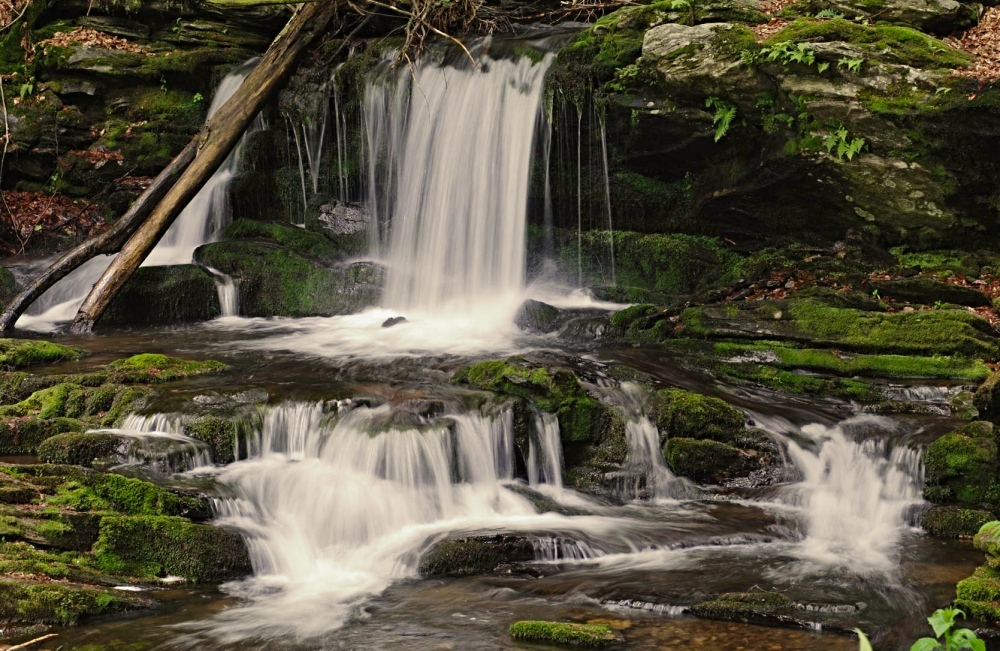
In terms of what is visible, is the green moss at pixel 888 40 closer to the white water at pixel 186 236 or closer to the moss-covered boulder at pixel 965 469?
the moss-covered boulder at pixel 965 469

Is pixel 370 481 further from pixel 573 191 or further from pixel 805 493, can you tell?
pixel 573 191

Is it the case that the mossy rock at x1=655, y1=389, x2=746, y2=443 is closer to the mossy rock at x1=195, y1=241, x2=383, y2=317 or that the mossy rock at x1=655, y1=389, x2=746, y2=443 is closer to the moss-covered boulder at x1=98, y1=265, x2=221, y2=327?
the mossy rock at x1=195, y1=241, x2=383, y2=317

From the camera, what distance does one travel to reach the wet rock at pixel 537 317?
11547mm

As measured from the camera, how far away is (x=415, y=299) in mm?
13164

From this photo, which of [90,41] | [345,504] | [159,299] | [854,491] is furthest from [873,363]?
[90,41]

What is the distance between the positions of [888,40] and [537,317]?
16.3 feet

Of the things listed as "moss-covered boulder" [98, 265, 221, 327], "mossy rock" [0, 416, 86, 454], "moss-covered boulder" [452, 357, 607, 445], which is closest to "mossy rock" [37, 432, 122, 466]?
"mossy rock" [0, 416, 86, 454]

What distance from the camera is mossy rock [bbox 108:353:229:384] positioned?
906 centimetres

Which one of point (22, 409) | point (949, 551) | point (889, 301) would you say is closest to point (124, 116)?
point (22, 409)

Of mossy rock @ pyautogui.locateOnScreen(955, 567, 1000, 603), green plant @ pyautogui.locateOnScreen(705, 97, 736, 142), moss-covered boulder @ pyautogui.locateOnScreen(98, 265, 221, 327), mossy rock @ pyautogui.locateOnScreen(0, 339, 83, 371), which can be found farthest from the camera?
moss-covered boulder @ pyautogui.locateOnScreen(98, 265, 221, 327)

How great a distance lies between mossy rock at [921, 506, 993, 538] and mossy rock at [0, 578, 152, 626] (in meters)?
5.38

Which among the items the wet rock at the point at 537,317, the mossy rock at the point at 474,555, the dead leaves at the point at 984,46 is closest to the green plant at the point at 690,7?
the dead leaves at the point at 984,46

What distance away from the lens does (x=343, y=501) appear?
283 inches

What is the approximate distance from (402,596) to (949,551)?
12.0 feet
